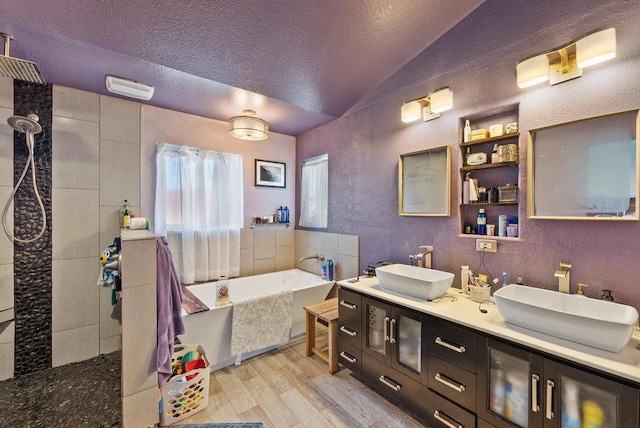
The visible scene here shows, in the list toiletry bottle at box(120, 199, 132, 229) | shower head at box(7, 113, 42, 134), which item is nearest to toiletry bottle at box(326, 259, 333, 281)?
toiletry bottle at box(120, 199, 132, 229)

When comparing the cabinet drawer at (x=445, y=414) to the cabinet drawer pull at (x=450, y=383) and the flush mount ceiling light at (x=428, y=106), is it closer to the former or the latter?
the cabinet drawer pull at (x=450, y=383)

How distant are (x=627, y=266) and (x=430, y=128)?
1.47 metres

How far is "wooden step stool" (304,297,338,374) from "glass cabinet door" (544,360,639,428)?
142 centimetres

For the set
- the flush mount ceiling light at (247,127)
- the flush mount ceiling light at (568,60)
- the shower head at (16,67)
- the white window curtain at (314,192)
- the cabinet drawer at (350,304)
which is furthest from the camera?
the white window curtain at (314,192)

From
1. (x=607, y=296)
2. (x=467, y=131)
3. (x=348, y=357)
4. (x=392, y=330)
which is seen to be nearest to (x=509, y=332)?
(x=607, y=296)

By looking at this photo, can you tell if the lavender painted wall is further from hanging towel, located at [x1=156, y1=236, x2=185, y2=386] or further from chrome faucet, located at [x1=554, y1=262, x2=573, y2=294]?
hanging towel, located at [x1=156, y1=236, x2=185, y2=386]

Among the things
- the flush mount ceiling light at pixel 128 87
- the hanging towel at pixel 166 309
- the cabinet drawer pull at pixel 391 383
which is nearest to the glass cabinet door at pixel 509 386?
the cabinet drawer pull at pixel 391 383

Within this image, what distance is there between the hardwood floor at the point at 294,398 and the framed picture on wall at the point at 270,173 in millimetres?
2123

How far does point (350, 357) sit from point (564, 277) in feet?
5.10

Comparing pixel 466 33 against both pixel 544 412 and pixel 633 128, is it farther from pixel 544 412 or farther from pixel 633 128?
pixel 544 412

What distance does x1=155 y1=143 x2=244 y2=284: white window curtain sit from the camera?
284 centimetres

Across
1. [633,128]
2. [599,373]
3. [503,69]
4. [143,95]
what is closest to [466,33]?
[503,69]

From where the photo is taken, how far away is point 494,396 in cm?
136

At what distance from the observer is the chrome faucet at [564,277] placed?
152 centimetres
